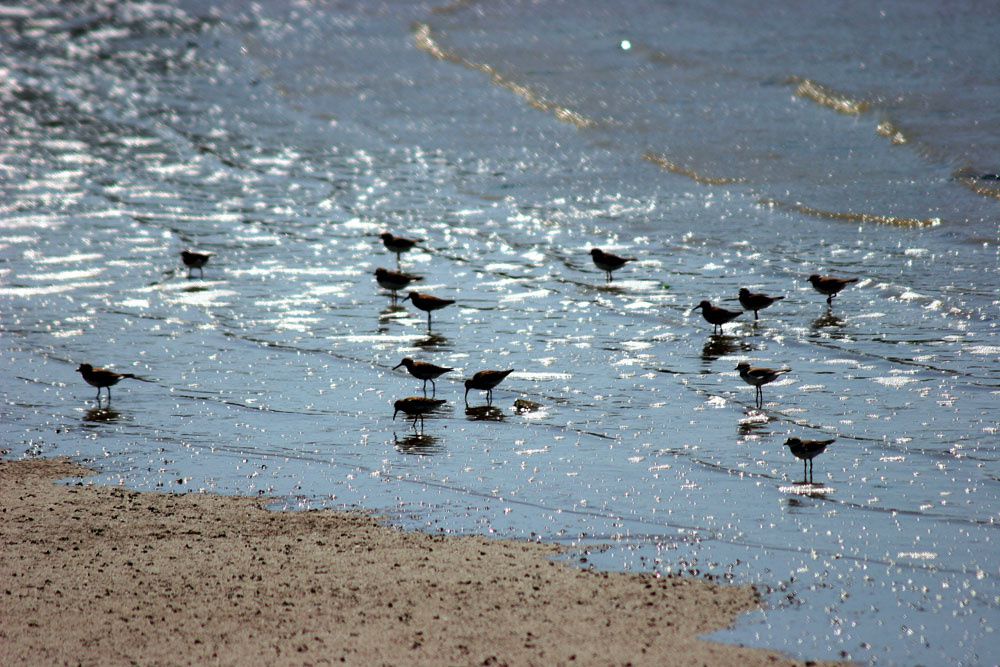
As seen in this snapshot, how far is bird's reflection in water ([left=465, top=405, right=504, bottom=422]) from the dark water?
5cm

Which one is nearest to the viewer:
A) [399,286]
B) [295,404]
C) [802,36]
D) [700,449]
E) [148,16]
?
[700,449]

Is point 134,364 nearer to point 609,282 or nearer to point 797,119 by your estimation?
point 609,282

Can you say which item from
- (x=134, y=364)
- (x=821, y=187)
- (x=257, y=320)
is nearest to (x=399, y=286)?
(x=257, y=320)

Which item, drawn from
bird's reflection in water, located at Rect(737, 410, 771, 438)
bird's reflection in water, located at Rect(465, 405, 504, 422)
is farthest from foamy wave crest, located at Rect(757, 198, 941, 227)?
bird's reflection in water, located at Rect(465, 405, 504, 422)

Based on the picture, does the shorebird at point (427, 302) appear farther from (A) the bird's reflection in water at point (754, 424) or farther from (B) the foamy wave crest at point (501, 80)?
(B) the foamy wave crest at point (501, 80)

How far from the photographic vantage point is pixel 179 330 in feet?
53.4

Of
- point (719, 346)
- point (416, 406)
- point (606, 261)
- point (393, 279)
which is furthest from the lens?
point (606, 261)

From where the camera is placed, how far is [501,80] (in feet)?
117

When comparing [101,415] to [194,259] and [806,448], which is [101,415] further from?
[806,448]

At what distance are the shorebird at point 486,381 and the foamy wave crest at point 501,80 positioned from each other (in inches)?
707

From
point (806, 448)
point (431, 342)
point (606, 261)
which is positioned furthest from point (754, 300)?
point (806, 448)

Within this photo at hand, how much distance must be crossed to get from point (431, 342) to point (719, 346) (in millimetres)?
3306

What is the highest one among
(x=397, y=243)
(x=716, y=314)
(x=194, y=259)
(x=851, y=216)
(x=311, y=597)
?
(x=851, y=216)

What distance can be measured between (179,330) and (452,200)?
8.87 m
